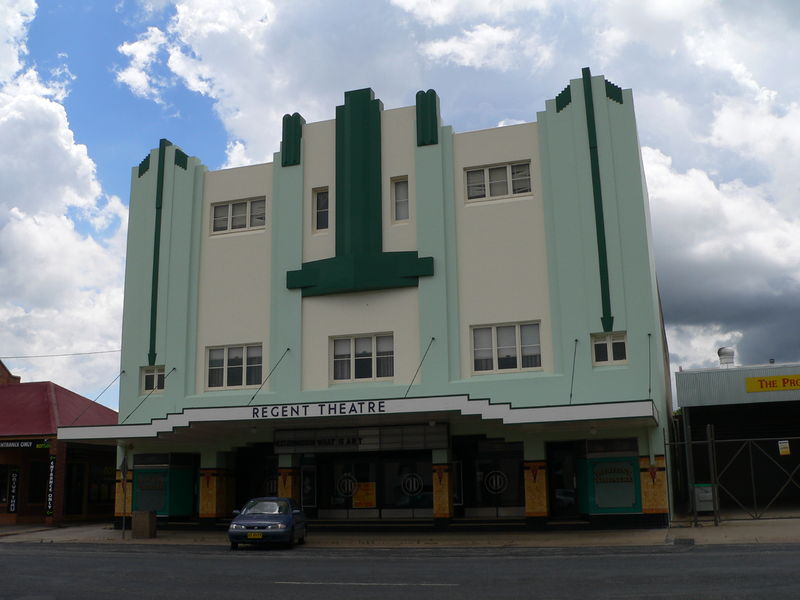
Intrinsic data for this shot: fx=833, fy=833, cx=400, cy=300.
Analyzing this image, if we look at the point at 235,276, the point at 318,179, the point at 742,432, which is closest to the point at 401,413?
the point at 235,276

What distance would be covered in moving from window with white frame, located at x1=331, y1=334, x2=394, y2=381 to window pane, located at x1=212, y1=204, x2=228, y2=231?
6.74 metres

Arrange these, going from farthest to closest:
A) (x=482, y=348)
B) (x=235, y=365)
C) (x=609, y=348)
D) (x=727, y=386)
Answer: (x=235, y=365) → (x=727, y=386) → (x=482, y=348) → (x=609, y=348)

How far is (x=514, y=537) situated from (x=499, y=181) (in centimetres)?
1185

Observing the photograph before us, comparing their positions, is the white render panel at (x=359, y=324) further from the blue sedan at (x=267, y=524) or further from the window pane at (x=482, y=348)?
the blue sedan at (x=267, y=524)

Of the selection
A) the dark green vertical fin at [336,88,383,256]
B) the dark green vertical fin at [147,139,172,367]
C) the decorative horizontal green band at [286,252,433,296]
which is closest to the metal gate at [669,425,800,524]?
the decorative horizontal green band at [286,252,433,296]

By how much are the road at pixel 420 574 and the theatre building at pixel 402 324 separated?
5768 mm

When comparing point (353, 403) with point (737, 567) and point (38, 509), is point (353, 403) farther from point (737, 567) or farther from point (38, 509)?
point (38, 509)

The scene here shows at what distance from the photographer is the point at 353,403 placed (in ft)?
81.3

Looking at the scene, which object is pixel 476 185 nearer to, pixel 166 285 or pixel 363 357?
pixel 363 357

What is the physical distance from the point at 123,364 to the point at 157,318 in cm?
226

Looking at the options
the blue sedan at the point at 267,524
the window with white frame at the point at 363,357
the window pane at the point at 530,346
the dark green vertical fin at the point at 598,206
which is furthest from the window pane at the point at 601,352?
the blue sedan at the point at 267,524

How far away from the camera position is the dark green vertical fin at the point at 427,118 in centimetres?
2917

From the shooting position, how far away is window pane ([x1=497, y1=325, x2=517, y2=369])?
27.1 m

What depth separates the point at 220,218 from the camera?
105ft
